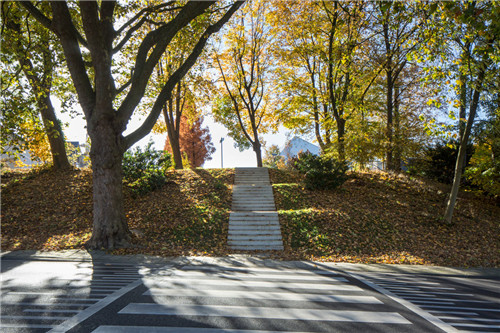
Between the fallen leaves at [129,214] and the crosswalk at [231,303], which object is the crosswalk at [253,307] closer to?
the crosswalk at [231,303]

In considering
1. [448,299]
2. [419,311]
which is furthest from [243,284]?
[448,299]

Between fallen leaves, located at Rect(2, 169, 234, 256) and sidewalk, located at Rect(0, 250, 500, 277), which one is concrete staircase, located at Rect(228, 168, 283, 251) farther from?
sidewalk, located at Rect(0, 250, 500, 277)

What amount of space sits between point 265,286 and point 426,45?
872cm

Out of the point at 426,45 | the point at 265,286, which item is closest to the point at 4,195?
the point at 265,286

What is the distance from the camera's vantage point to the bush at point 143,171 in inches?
521

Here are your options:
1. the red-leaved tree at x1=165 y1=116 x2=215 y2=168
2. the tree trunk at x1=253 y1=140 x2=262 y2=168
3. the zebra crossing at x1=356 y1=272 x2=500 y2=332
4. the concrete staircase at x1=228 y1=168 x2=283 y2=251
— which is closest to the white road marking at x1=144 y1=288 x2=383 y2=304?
the zebra crossing at x1=356 y1=272 x2=500 y2=332

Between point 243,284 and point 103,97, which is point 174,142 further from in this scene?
point 243,284

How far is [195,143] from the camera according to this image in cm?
4231

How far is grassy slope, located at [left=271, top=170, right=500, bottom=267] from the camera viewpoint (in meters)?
8.77

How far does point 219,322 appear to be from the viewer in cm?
325

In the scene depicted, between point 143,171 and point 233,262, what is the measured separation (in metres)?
8.19

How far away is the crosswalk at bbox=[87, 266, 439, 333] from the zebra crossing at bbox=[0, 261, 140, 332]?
0.54 meters

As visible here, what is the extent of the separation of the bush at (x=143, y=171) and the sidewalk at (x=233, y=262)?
521 centimetres

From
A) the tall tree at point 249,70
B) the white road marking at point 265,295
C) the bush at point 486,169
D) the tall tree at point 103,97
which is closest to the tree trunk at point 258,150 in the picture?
the tall tree at point 249,70
